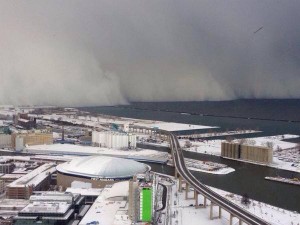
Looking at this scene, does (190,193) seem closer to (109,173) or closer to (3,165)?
(109,173)

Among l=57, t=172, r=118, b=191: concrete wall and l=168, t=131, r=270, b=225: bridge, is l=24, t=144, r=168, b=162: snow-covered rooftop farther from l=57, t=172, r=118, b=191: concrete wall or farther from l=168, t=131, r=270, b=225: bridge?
l=57, t=172, r=118, b=191: concrete wall

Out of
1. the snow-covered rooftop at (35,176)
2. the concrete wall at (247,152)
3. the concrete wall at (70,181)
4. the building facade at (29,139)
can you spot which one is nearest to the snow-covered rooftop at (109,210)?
the concrete wall at (70,181)

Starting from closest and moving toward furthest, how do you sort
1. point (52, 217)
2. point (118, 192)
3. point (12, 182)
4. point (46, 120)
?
point (52, 217) → point (118, 192) → point (12, 182) → point (46, 120)

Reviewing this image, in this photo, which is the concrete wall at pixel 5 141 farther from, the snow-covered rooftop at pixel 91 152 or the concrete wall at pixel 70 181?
the concrete wall at pixel 70 181

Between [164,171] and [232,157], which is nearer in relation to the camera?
[164,171]

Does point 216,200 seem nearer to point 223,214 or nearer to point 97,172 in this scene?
point 223,214

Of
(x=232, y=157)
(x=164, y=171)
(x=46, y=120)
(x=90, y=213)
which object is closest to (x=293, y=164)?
(x=232, y=157)

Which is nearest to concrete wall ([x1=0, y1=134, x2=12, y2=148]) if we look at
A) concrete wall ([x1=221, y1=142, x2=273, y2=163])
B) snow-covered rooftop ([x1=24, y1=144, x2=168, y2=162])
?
snow-covered rooftop ([x1=24, y1=144, x2=168, y2=162])

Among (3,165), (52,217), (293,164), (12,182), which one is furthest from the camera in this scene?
(293,164)

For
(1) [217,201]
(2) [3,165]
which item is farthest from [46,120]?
(1) [217,201]
